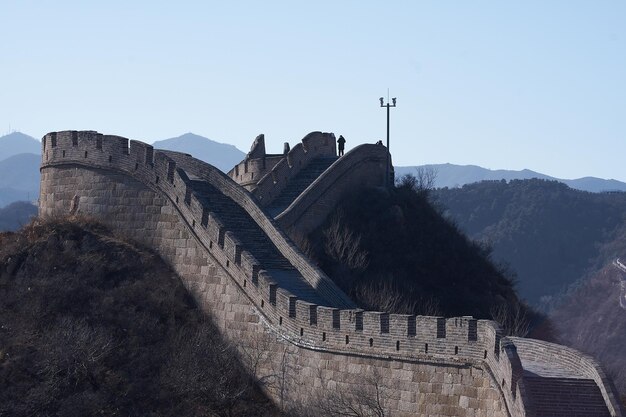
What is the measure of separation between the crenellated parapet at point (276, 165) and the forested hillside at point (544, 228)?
4611cm

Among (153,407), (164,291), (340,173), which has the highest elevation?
(340,173)

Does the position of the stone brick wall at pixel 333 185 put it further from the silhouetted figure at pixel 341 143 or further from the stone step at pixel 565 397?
the stone step at pixel 565 397

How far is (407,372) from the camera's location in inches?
898

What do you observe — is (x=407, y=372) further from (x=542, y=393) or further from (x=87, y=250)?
(x=87, y=250)

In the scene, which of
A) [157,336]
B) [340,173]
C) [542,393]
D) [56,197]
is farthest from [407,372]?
[340,173]

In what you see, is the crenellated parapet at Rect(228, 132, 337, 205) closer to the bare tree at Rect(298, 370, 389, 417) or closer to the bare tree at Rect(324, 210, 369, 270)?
the bare tree at Rect(324, 210, 369, 270)

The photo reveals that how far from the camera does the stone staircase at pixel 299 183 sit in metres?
39.5

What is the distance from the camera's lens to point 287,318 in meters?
25.7

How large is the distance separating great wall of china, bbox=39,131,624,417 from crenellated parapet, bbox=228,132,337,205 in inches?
109

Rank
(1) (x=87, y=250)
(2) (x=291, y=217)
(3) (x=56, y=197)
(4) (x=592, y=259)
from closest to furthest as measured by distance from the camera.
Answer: (1) (x=87, y=250)
(3) (x=56, y=197)
(2) (x=291, y=217)
(4) (x=592, y=259)

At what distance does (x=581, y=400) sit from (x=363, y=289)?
15436 mm

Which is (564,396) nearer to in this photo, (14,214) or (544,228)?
(544,228)

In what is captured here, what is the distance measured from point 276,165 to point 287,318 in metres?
15.9

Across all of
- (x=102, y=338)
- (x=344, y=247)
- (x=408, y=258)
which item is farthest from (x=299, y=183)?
(x=102, y=338)
